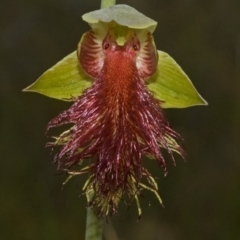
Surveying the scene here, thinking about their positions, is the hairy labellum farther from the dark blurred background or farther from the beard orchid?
the dark blurred background

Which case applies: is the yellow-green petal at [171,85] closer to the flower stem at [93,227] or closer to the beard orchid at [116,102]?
the beard orchid at [116,102]

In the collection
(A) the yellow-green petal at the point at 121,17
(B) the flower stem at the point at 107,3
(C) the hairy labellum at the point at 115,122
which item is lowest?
(C) the hairy labellum at the point at 115,122

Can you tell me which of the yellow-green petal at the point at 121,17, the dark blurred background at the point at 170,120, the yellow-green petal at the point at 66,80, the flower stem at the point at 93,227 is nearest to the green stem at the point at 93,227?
the flower stem at the point at 93,227

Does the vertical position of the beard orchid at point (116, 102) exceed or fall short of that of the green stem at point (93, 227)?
it exceeds it

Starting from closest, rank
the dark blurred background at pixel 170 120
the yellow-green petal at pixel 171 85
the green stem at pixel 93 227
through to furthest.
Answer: the green stem at pixel 93 227
the yellow-green petal at pixel 171 85
the dark blurred background at pixel 170 120

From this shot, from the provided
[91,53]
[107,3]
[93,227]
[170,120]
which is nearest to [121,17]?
[107,3]

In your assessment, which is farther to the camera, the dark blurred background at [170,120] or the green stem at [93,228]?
the dark blurred background at [170,120]

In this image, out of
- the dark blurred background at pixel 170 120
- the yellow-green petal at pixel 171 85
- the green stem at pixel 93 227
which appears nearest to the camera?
the green stem at pixel 93 227

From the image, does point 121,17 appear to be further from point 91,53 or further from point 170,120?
point 170,120

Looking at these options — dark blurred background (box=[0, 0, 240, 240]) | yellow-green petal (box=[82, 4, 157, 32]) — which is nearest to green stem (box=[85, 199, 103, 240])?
yellow-green petal (box=[82, 4, 157, 32])
